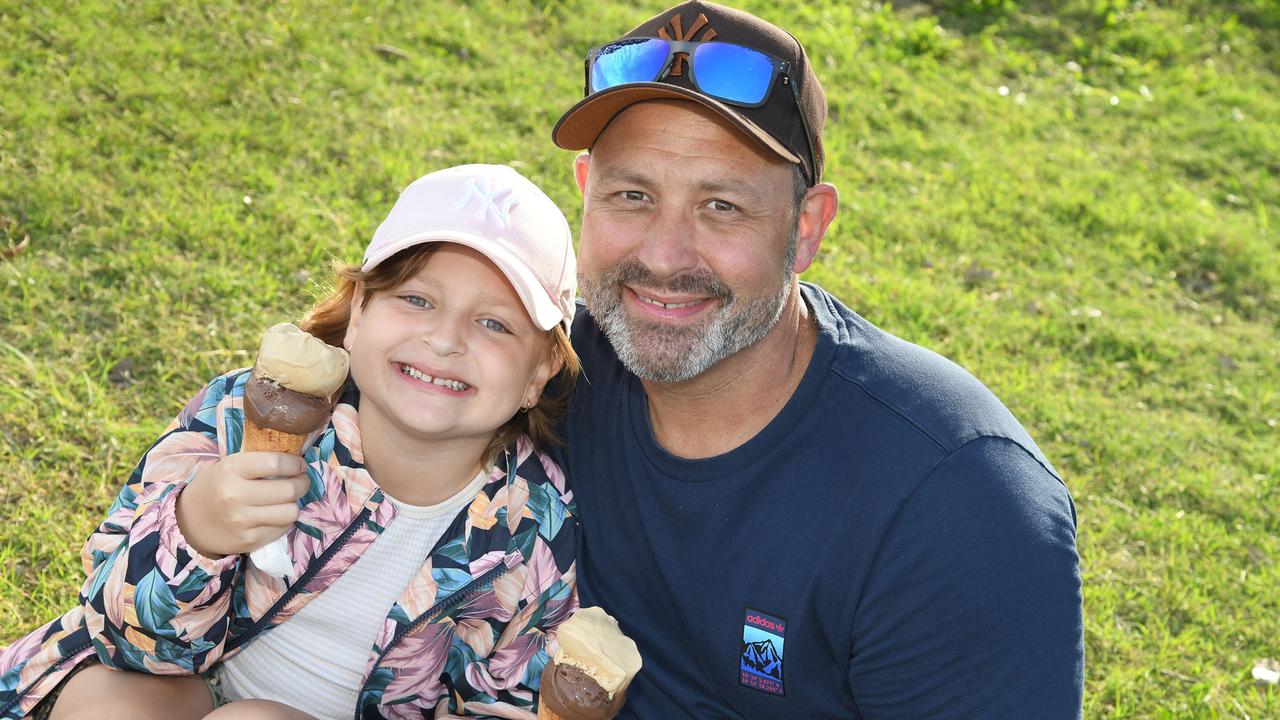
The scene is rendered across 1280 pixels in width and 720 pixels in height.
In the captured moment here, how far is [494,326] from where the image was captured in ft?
10.5

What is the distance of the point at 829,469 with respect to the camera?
9.43 feet

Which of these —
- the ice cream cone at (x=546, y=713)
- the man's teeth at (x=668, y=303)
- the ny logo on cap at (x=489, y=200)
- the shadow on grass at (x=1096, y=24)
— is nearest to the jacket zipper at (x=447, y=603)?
the ice cream cone at (x=546, y=713)

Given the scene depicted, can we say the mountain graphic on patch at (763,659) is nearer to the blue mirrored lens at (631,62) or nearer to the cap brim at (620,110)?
the cap brim at (620,110)

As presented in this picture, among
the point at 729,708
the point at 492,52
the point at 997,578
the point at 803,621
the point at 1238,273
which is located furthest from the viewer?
the point at 492,52

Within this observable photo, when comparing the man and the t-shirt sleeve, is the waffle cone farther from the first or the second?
the t-shirt sleeve

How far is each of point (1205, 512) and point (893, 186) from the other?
3.11 m

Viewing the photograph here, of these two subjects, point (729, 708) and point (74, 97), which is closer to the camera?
point (729, 708)

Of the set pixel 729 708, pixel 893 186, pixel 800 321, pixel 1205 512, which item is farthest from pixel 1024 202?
pixel 729 708

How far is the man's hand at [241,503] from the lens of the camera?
8.94 ft

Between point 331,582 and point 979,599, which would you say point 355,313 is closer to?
point 331,582

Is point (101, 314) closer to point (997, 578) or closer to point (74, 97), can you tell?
point (74, 97)

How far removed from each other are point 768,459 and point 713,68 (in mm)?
997

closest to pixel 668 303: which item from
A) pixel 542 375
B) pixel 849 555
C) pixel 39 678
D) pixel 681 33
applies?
pixel 542 375

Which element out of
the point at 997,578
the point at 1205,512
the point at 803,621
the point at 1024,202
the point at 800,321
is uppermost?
the point at 800,321
